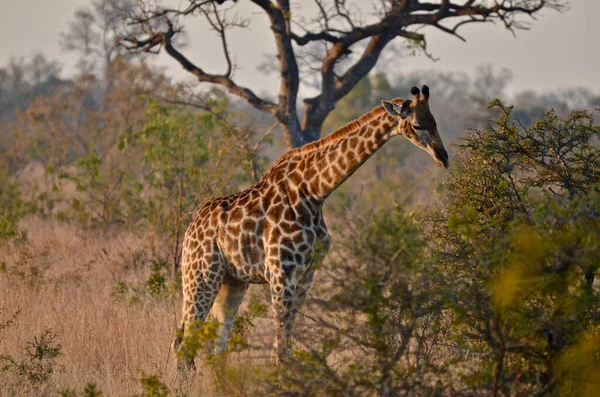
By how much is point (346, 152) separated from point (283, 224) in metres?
0.71

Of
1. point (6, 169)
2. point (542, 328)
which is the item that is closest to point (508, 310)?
point (542, 328)

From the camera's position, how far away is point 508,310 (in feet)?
16.1

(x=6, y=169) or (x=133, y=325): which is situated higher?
(x=6, y=169)

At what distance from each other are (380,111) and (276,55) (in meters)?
8.52

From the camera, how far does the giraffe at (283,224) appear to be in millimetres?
6531

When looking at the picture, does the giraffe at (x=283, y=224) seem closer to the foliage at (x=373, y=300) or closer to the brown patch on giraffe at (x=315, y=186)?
the brown patch on giraffe at (x=315, y=186)

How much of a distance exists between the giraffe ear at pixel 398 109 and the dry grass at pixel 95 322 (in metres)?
1.82

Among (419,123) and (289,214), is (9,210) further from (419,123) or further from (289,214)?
(419,123)

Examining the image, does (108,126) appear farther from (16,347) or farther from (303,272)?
(303,272)

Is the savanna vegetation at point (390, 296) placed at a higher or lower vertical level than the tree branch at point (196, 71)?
lower

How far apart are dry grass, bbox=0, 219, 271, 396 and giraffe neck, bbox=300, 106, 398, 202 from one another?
4.38 ft

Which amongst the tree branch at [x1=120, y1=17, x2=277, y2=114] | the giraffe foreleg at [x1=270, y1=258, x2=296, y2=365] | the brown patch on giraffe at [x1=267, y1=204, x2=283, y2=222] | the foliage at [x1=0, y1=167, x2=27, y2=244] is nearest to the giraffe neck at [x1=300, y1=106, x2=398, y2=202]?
the brown patch on giraffe at [x1=267, y1=204, x2=283, y2=222]

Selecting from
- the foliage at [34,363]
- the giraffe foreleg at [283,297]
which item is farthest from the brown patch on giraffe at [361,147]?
the foliage at [34,363]

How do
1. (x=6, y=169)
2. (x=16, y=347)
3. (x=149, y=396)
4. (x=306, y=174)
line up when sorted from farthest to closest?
(x=6, y=169) → (x=16, y=347) → (x=306, y=174) → (x=149, y=396)
